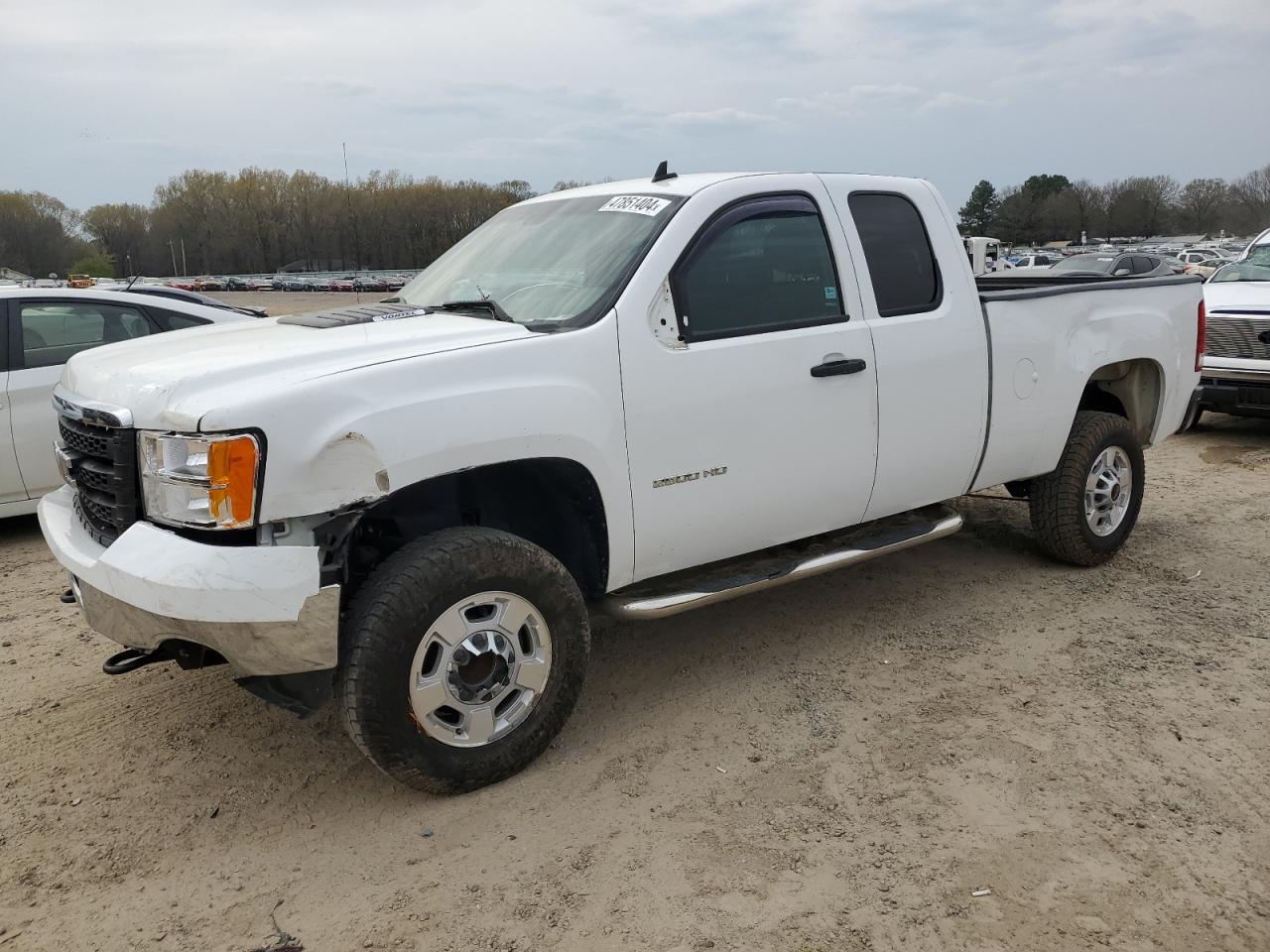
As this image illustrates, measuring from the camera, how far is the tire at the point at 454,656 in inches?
120

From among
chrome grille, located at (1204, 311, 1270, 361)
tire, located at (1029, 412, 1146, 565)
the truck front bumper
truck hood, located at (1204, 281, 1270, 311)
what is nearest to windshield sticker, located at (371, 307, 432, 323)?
the truck front bumper

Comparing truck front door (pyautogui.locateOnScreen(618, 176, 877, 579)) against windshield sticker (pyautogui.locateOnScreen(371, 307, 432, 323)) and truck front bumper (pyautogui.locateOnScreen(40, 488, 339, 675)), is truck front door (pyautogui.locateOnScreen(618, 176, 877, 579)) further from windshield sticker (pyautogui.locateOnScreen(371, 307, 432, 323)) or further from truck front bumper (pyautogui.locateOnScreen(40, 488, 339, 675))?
truck front bumper (pyautogui.locateOnScreen(40, 488, 339, 675))

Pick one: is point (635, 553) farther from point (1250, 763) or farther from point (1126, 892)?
point (1250, 763)

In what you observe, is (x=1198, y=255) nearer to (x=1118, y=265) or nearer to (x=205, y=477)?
(x=1118, y=265)

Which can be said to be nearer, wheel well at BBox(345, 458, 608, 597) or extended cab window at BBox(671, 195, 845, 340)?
wheel well at BBox(345, 458, 608, 597)

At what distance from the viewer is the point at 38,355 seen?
644 cm

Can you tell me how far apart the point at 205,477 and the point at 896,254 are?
3.03 meters

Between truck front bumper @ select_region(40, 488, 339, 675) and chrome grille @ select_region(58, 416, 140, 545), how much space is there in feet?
0.41

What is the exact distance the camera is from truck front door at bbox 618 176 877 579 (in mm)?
3617

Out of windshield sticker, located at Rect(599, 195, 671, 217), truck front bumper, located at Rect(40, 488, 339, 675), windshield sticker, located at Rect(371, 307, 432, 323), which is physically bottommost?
truck front bumper, located at Rect(40, 488, 339, 675)

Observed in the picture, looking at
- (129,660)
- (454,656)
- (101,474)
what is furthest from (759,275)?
(129,660)

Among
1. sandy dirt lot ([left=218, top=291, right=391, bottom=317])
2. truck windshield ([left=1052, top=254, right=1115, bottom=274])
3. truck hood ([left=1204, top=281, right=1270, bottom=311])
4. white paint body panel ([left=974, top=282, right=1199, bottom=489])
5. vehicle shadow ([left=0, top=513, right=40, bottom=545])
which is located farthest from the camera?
sandy dirt lot ([left=218, top=291, right=391, bottom=317])

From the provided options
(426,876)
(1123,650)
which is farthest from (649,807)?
(1123,650)

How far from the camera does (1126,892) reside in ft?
9.18
